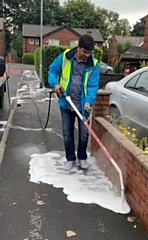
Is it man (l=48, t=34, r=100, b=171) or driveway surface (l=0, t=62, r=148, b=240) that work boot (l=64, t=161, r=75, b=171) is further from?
man (l=48, t=34, r=100, b=171)

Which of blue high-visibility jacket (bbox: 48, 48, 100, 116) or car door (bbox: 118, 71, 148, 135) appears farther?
car door (bbox: 118, 71, 148, 135)

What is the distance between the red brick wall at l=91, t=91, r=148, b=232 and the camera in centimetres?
306

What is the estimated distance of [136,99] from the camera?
16.8 ft

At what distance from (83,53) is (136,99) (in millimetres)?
1490

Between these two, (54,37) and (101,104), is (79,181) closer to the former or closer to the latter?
(101,104)

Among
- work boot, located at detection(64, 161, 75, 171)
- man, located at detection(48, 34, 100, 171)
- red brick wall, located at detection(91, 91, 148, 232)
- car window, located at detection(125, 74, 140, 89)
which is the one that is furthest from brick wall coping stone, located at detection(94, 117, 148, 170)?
car window, located at detection(125, 74, 140, 89)

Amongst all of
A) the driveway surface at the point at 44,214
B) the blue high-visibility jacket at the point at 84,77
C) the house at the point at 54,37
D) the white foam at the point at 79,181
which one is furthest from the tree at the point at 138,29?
the driveway surface at the point at 44,214

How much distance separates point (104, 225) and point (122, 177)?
2.13 ft

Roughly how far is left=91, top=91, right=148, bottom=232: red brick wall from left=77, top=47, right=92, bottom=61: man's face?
95cm

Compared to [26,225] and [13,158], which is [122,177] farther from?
[13,158]

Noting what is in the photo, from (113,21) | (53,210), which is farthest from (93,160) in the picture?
(113,21)

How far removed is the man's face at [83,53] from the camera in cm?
397

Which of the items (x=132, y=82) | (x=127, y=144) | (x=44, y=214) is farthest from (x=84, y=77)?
(x=44, y=214)

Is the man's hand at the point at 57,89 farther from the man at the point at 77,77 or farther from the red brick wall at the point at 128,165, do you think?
the red brick wall at the point at 128,165
